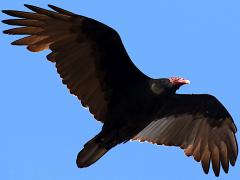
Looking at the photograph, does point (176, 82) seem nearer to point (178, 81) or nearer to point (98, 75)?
point (178, 81)

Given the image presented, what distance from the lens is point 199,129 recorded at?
11.8 meters

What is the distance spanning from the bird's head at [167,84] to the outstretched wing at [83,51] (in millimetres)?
233

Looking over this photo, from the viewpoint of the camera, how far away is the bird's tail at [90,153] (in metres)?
Answer: 10.5

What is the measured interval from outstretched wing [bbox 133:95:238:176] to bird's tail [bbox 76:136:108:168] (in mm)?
1097

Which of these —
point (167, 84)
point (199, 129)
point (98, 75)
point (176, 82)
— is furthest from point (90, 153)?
point (199, 129)

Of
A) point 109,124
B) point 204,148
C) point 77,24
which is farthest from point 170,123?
point 77,24

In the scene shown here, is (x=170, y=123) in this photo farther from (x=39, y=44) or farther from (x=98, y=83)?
(x=39, y=44)

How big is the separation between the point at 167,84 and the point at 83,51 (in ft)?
3.88

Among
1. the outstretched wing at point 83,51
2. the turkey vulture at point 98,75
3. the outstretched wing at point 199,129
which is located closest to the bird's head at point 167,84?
the turkey vulture at point 98,75

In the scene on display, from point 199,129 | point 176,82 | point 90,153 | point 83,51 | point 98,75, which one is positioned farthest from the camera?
point 199,129

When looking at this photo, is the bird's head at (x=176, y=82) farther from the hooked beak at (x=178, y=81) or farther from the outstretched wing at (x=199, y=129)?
the outstretched wing at (x=199, y=129)

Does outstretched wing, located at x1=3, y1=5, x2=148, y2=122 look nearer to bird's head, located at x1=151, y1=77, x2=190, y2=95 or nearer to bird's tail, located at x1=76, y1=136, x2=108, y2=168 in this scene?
bird's head, located at x1=151, y1=77, x2=190, y2=95

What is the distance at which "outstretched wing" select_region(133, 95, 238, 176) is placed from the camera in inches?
452

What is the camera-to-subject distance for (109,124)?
10586 millimetres
